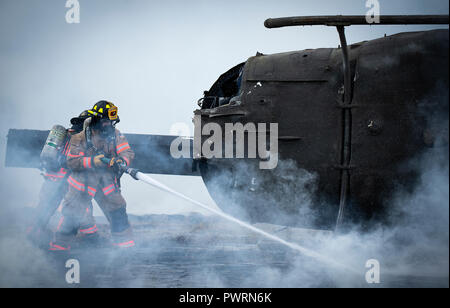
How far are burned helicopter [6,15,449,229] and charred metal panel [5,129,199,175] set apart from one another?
0.94 m

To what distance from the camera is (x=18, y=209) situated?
6.23 m

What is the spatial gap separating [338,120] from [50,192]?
381 cm

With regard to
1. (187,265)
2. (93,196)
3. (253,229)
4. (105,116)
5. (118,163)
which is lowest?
(187,265)

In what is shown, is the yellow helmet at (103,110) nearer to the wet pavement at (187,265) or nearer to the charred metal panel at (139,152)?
the charred metal panel at (139,152)

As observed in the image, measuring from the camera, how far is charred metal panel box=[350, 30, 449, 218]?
115 inches

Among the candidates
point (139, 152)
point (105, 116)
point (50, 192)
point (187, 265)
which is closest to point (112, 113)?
point (105, 116)

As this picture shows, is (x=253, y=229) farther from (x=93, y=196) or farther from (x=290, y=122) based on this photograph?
(x=93, y=196)

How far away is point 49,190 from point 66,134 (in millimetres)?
795

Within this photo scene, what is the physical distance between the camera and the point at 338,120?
3.11 metres

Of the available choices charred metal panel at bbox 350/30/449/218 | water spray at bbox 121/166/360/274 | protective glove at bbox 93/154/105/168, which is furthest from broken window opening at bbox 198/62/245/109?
protective glove at bbox 93/154/105/168

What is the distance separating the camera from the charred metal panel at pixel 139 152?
4.41 meters

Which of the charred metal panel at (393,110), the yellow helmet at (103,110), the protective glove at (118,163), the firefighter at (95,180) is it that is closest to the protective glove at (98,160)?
the firefighter at (95,180)
